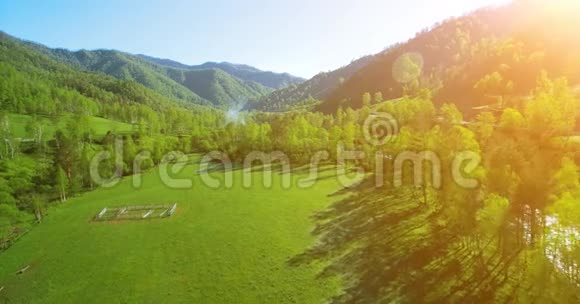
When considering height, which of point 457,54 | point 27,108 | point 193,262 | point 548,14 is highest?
point 548,14

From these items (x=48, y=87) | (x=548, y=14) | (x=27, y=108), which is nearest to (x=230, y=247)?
(x=27, y=108)

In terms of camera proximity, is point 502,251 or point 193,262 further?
point 193,262

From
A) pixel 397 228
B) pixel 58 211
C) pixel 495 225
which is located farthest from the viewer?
pixel 58 211

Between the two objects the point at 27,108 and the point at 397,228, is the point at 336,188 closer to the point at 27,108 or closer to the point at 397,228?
the point at 397,228

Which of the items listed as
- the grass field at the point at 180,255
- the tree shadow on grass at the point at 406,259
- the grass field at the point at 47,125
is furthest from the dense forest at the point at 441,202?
the grass field at the point at 47,125

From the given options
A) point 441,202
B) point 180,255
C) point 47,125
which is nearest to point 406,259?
point 441,202

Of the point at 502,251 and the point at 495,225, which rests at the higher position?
the point at 495,225

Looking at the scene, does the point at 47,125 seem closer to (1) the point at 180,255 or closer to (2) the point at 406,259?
(1) the point at 180,255
